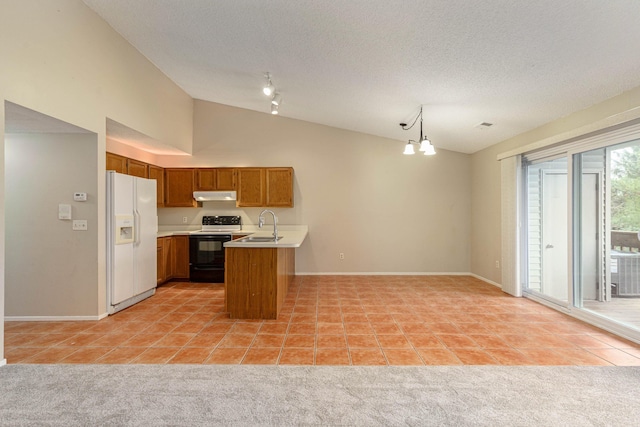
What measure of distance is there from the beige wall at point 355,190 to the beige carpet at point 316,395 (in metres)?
3.72

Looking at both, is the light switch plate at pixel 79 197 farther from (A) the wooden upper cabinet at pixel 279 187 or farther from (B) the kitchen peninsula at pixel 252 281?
(A) the wooden upper cabinet at pixel 279 187

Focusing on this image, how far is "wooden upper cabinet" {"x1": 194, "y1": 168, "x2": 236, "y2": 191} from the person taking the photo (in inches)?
232

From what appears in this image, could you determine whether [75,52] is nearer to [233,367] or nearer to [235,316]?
[235,316]

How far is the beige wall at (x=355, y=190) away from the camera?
6148 millimetres

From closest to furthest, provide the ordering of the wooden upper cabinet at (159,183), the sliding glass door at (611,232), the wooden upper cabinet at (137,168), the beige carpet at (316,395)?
the beige carpet at (316,395) → the sliding glass door at (611,232) → the wooden upper cabinet at (137,168) → the wooden upper cabinet at (159,183)

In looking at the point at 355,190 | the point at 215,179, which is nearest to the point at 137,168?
the point at 215,179

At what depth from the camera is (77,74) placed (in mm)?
3309

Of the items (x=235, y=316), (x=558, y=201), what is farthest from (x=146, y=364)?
(x=558, y=201)

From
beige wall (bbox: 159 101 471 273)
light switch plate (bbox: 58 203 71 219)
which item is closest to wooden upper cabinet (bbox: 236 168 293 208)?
beige wall (bbox: 159 101 471 273)

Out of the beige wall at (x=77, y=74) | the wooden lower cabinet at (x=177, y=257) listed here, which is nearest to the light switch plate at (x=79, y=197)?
the beige wall at (x=77, y=74)

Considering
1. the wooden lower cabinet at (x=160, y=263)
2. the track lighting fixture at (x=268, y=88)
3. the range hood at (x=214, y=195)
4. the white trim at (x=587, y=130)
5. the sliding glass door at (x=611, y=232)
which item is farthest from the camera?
the range hood at (x=214, y=195)

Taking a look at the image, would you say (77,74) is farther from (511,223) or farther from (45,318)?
(511,223)

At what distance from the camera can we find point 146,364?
2.54 meters

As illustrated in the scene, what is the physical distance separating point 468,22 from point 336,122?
3.49 metres
